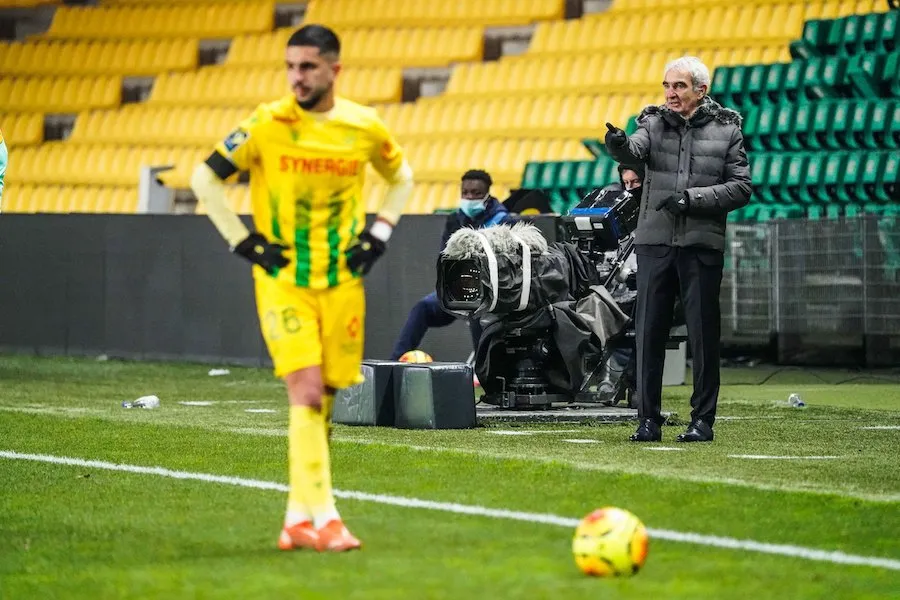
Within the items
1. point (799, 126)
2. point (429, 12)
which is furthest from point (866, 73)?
point (429, 12)

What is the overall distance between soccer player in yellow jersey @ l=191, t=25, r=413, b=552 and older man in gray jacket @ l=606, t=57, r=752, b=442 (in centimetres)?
363

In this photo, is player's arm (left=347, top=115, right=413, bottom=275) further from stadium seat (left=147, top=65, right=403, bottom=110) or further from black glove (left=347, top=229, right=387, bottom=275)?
stadium seat (left=147, top=65, right=403, bottom=110)

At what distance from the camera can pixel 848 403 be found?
13.4 metres

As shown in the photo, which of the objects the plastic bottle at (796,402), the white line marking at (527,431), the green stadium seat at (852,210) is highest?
the green stadium seat at (852,210)

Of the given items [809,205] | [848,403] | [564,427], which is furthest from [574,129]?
[564,427]

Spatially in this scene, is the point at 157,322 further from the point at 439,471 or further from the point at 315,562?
the point at 315,562

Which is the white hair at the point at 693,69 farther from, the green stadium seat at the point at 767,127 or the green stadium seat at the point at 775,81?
the green stadium seat at the point at 775,81

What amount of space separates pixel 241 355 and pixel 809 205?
6.08m

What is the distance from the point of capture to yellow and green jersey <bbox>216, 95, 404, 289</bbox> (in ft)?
20.0

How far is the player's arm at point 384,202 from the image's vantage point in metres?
6.17

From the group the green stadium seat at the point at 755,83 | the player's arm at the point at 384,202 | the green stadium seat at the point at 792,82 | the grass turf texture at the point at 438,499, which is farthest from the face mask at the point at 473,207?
the green stadium seat at the point at 755,83

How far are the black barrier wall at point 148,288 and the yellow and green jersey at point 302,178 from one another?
1044 centimetres

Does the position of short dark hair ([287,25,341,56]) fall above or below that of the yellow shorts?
above

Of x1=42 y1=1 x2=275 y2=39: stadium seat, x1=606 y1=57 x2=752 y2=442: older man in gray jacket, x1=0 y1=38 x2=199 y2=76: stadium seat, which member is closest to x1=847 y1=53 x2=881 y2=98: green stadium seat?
x1=606 y1=57 x2=752 y2=442: older man in gray jacket
